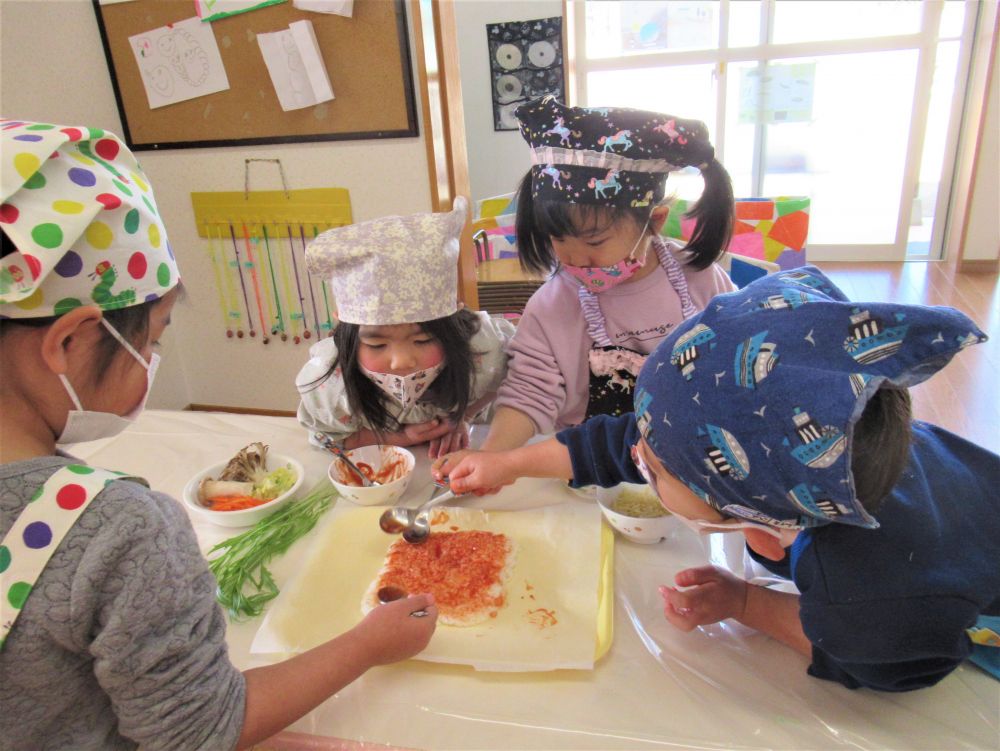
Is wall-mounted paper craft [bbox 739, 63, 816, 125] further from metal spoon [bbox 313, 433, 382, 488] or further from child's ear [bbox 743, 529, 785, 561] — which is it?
child's ear [bbox 743, 529, 785, 561]

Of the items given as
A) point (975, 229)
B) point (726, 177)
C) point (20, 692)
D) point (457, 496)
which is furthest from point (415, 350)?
point (975, 229)

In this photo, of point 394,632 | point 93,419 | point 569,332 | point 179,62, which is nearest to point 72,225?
point 93,419

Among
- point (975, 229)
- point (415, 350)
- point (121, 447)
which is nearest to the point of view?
point (415, 350)

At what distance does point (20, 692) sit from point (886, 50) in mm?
5389

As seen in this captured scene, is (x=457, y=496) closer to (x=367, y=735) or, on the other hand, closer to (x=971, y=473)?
(x=367, y=735)

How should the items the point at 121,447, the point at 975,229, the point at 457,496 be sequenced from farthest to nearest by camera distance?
the point at 975,229 → the point at 121,447 → the point at 457,496

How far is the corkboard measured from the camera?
6.12ft

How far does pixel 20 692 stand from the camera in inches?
22.9

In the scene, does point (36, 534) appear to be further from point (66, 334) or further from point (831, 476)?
point (831, 476)

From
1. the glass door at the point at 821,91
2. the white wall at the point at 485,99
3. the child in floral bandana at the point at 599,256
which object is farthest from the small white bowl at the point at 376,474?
the white wall at the point at 485,99

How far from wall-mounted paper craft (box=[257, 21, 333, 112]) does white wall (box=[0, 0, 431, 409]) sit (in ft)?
0.46

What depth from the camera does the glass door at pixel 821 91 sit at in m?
4.38

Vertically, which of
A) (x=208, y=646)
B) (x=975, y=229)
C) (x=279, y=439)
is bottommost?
(x=975, y=229)

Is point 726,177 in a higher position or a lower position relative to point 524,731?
higher
